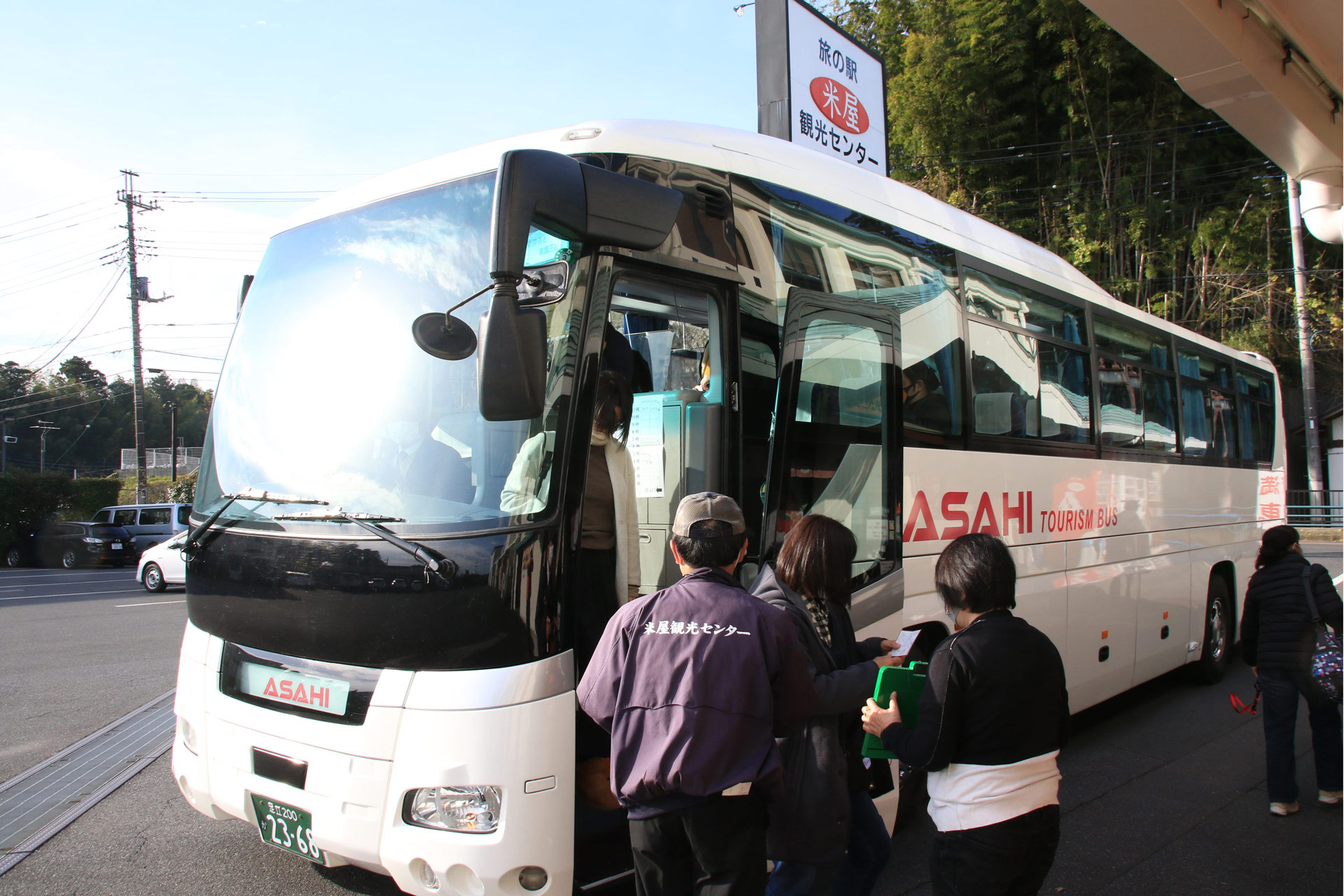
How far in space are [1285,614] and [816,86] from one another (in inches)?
342

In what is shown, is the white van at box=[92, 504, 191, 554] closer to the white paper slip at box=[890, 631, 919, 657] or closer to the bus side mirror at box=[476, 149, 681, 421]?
the bus side mirror at box=[476, 149, 681, 421]

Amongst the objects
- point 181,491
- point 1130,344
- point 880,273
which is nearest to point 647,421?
point 880,273

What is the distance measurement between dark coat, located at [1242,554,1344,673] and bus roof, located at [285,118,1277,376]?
7.68 ft

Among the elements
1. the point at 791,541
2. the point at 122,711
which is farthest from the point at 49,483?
the point at 791,541

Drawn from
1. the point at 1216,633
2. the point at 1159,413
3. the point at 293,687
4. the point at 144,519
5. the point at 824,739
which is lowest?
the point at 1216,633

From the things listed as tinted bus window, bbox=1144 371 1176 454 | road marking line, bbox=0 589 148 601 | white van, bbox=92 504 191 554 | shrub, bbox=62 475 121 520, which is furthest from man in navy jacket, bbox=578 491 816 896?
shrub, bbox=62 475 121 520

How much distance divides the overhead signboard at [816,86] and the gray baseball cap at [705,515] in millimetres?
8628

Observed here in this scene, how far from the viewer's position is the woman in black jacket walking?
4.93 meters

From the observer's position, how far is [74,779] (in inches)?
221

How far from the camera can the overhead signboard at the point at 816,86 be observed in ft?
36.1

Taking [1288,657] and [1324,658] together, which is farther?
[1288,657]

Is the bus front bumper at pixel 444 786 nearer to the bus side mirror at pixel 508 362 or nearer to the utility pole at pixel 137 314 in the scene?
the bus side mirror at pixel 508 362

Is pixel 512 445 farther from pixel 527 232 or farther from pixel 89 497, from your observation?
pixel 89 497


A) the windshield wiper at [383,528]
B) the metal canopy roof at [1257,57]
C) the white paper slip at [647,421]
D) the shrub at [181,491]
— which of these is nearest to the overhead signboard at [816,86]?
the metal canopy roof at [1257,57]
